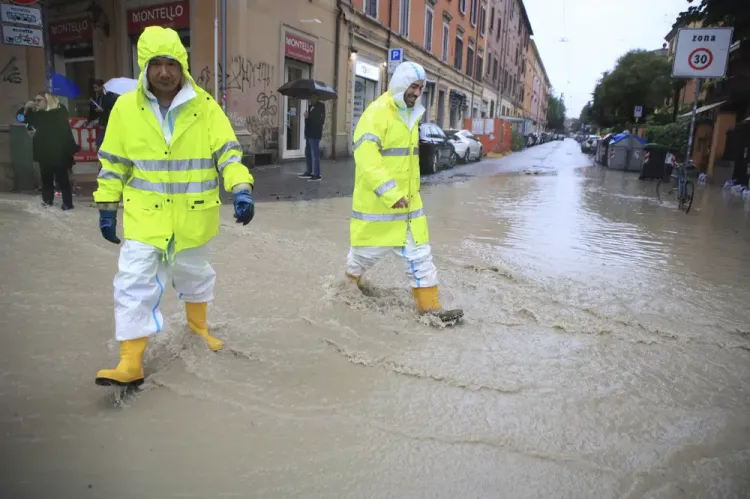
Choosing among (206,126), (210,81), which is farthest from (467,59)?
(206,126)

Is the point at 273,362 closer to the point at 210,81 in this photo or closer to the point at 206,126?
the point at 206,126

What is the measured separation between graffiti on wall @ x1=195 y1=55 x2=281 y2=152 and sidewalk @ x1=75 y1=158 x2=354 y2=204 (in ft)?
3.02

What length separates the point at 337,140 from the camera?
1920 cm

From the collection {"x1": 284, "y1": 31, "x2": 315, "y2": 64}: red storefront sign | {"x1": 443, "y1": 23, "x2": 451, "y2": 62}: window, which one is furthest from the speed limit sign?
{"x1": 443, "y1": 23, "x2": 451, "y2": 62}: window

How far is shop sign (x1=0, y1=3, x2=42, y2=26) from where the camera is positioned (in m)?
7.86

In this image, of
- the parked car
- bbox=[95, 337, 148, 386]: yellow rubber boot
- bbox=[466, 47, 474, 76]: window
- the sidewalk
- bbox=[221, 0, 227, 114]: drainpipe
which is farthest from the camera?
bbox=[466, 47, 474, 76]: window

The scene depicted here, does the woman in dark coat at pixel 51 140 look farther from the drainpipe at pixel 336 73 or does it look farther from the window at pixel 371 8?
the window at pixel 371 8

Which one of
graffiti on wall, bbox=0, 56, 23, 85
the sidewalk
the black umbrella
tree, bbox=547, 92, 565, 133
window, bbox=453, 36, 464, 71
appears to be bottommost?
the sidewalk

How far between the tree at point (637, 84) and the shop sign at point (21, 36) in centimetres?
3556

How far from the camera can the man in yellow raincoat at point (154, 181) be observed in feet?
8.96

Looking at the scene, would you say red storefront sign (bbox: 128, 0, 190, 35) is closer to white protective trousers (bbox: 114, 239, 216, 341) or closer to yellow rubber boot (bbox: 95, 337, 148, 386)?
white protective trousers (bbox: 114, 239, 216, 341)

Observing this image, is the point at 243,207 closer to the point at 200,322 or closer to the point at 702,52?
the point at 200,322

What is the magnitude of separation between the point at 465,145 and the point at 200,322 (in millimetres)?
20524

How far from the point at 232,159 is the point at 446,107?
31.7 metres
